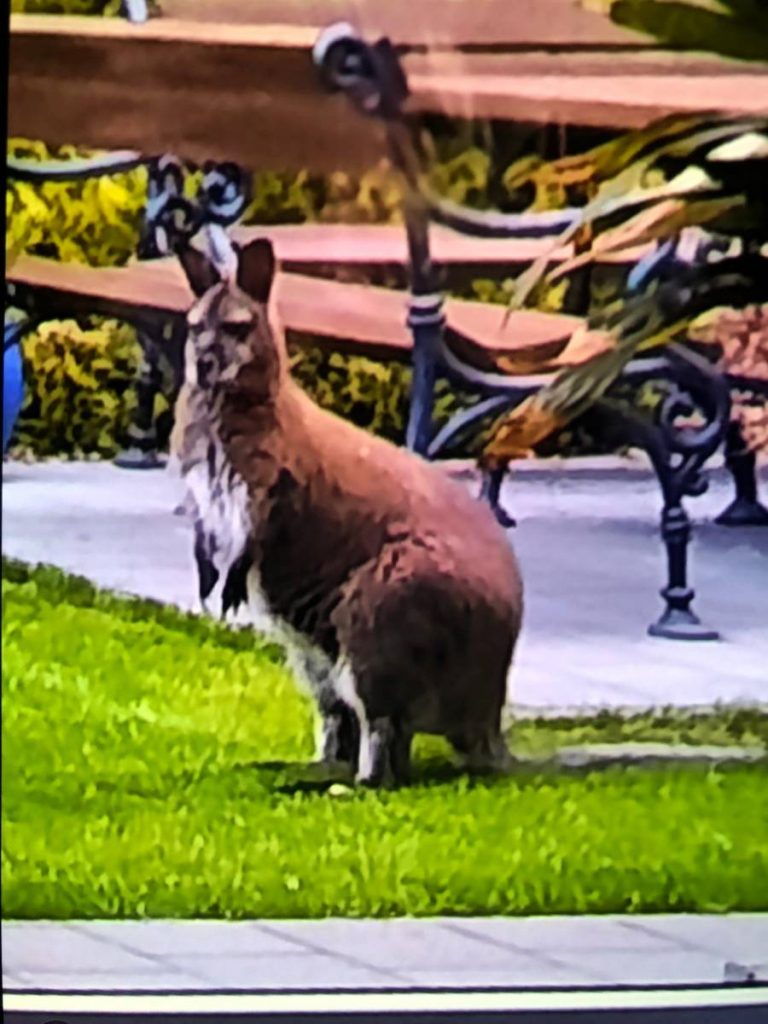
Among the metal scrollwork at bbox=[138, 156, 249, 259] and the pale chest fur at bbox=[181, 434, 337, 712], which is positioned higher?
the metal scrollwork at bbox=[138, 156, 249, 259]

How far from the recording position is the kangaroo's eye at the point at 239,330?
0.84 metres

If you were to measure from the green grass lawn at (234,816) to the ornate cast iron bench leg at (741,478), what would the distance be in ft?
0.72

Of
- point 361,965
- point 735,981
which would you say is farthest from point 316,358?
point 735,981

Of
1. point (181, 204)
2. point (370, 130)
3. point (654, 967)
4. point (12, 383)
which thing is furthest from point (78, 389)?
point (654, 967)

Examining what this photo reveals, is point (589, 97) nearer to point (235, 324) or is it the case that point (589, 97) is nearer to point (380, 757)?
point (235, 324)

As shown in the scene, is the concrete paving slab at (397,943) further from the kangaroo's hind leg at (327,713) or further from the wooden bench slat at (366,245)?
the wooden bench slat at (366,245)

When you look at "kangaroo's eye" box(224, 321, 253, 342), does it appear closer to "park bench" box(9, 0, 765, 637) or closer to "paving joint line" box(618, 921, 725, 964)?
"park bench" box(9, 0, 765, 637)

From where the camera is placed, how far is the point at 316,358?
84 centimetres

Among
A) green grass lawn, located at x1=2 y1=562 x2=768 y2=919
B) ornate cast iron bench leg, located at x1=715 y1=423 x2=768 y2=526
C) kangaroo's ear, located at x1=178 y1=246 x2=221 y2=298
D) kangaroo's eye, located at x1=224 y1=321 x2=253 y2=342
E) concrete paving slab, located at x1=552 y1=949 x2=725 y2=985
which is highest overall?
kangaroo's ear, located at x1=178 y1=246 x2=221 y2=298

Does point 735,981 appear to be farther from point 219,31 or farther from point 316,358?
point 219,31

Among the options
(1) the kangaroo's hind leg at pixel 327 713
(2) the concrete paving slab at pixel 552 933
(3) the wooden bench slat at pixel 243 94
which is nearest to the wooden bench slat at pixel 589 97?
(3) the wooden bench slat at pixel 243 94

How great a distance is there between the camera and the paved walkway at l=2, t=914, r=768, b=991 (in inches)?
32.9

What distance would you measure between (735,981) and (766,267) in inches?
20.5

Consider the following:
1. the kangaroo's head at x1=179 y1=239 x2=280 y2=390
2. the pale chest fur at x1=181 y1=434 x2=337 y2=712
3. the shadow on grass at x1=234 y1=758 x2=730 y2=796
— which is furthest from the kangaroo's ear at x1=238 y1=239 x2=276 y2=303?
the shadow on grass at x1=234 y1=758 x2=730 y2=796
